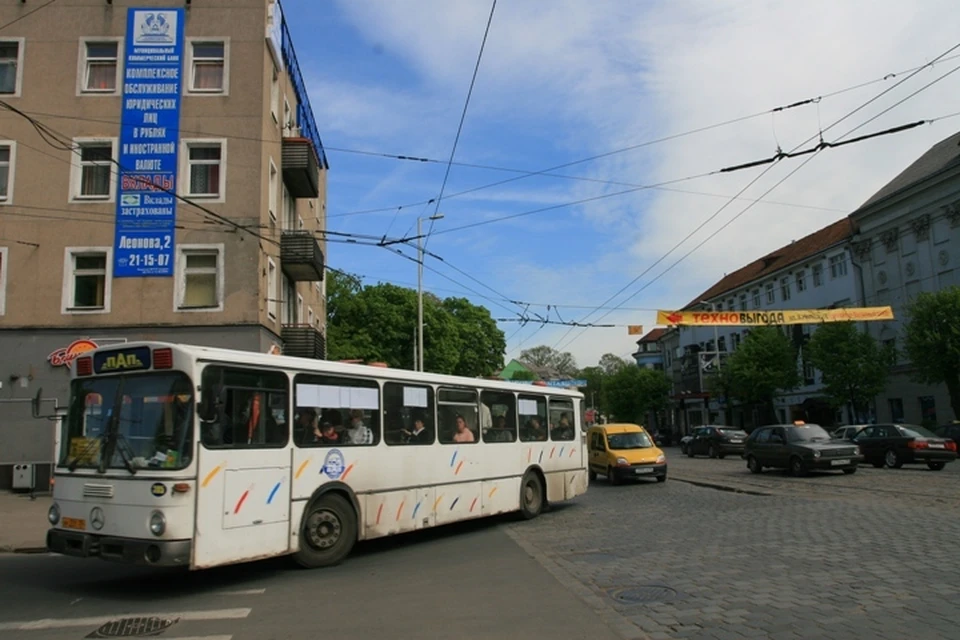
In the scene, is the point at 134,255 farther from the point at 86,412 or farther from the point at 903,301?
the point at 903,301

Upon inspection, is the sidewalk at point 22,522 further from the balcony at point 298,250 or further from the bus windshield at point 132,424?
the balcony at point 298,250

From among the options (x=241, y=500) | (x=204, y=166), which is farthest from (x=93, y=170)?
(x=241, y=500)

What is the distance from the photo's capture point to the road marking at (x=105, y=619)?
266 inches

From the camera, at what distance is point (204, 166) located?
22.6m

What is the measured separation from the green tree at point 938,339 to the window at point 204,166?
30.5 m

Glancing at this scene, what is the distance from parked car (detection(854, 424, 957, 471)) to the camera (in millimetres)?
24203

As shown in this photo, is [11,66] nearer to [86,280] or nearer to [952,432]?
[86,280]

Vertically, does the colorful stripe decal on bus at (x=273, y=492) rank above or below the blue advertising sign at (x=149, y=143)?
below

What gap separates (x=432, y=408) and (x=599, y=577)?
4416 mm

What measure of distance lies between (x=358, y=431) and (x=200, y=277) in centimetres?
1353

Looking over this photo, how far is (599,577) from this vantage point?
8453 millimetres

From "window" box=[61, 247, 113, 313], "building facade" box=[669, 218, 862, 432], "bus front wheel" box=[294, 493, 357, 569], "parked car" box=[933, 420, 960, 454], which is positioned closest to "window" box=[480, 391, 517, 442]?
"bus front wheel" box=[294, 493, 357, 569]

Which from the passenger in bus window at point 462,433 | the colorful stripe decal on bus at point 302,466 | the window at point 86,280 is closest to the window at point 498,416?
the passenger in bus window at point 462,433

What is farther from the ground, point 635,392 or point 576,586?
point 635,392
